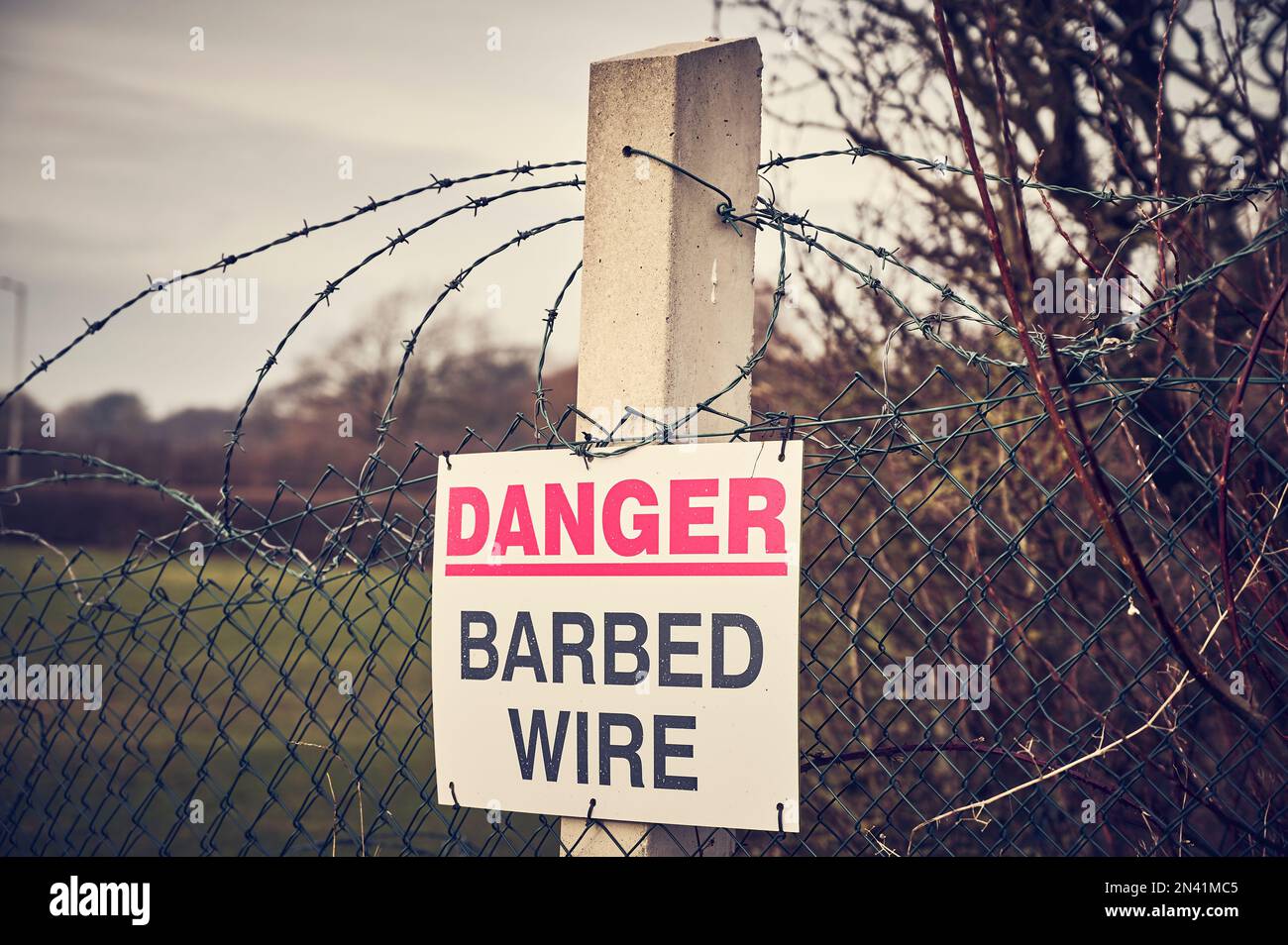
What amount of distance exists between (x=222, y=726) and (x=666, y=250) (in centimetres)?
149

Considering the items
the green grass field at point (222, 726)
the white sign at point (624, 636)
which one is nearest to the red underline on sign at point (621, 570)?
the white sign at point (624, 636)

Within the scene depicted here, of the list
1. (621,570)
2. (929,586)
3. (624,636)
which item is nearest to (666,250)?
(621,570)

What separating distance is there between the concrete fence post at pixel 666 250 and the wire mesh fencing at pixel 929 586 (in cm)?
4

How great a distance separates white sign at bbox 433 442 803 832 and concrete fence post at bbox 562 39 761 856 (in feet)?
0.33

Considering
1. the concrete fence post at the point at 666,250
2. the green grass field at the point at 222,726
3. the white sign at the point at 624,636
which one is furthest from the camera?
the green grass field at the point at 222,726

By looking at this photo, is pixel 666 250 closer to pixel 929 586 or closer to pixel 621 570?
pixel 621 570

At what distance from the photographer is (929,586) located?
13.2ft

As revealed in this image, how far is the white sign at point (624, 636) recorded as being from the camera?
1.68 metres

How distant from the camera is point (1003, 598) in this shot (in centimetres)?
374

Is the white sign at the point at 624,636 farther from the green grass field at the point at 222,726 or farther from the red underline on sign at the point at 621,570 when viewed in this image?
the green grass field at the point at 222,726

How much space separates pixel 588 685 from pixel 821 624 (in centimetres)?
260

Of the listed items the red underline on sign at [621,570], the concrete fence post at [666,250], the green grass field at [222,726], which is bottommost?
the green grass field at [222,726]

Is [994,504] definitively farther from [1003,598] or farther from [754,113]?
[754,113]

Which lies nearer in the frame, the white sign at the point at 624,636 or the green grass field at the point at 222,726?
the white sign at the point at 624,636
